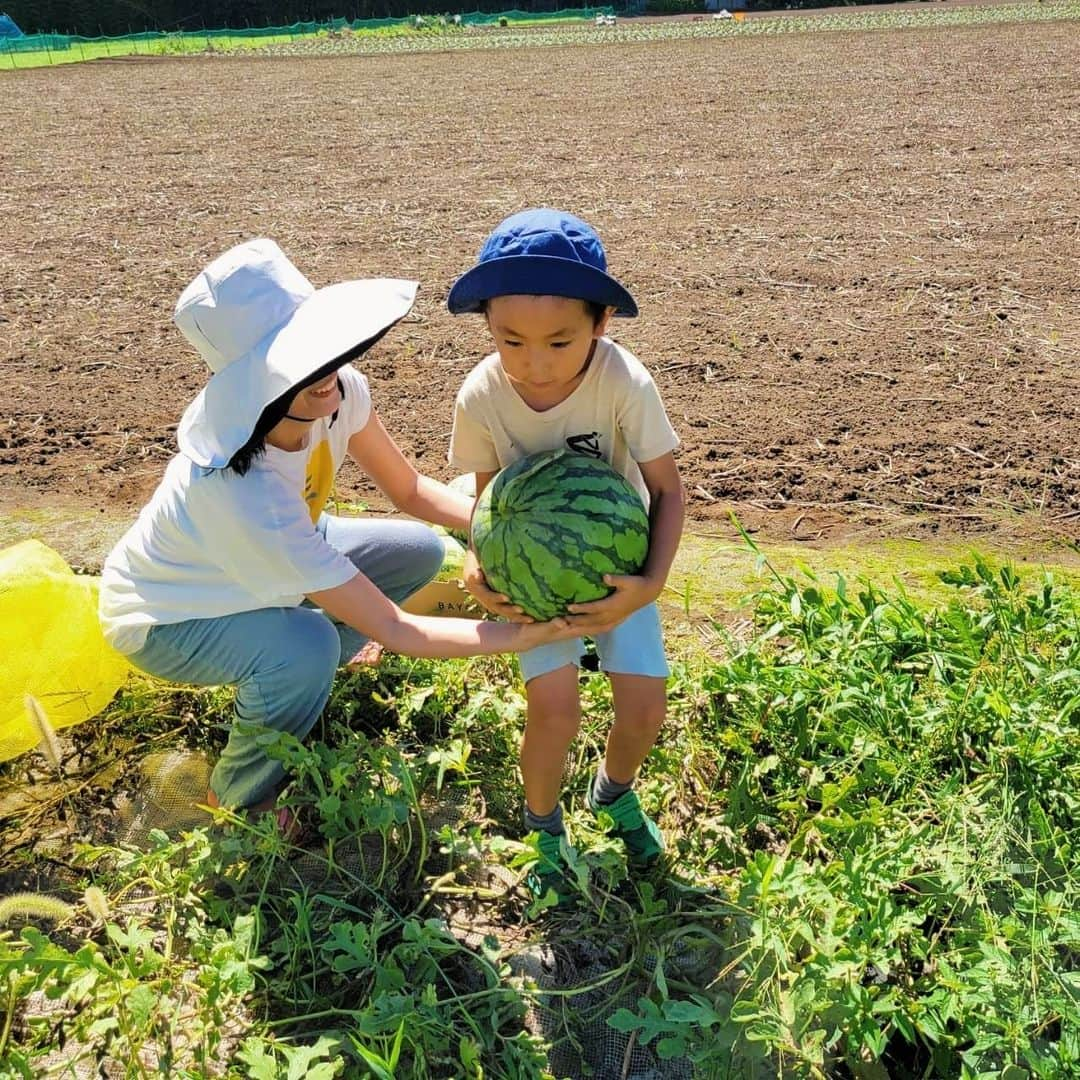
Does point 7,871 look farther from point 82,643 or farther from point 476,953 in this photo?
point 476,953

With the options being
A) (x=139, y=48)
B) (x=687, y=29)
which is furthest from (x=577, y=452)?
(x=139, y=48)

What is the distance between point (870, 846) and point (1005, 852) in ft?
0.96

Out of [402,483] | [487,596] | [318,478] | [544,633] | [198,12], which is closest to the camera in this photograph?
[544,633]

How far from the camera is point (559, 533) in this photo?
235 cm

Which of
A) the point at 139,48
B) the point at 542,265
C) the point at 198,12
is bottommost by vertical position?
the point at 139,48

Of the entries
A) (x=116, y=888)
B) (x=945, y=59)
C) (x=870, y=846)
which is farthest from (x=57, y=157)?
(x=945, y=59)

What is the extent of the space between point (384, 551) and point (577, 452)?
0.81 metres

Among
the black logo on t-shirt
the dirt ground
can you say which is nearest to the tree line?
the dirt ground

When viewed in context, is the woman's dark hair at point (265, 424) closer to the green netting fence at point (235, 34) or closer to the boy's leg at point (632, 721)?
the boy's leg at point (632, 721)

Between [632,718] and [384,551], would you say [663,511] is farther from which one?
[384,551]

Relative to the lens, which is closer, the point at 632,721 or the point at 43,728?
the point at 632,721

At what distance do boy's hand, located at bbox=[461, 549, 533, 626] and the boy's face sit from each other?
509mm

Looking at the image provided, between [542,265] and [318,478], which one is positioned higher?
[542,265]

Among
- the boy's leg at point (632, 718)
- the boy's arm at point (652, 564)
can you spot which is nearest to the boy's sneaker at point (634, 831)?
the boy's leg at point (632, 718)
